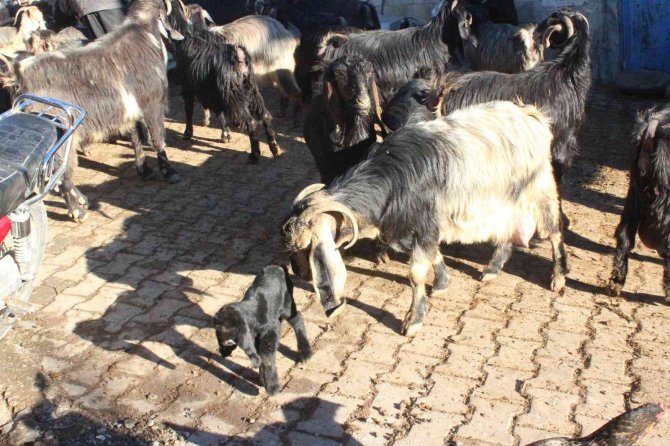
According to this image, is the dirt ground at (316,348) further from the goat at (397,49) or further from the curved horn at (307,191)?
the goat at (397,49)

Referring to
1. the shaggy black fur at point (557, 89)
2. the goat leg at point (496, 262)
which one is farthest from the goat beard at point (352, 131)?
the goat leg at point (496, 262)

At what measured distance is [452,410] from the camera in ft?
15.5

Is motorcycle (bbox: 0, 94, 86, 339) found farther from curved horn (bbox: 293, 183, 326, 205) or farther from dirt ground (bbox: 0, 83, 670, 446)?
curved horn (bbox: 293, 183, 326, 205)

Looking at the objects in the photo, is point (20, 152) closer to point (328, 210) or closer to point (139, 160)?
point (328, 210)

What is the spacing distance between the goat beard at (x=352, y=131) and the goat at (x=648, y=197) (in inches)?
81.7

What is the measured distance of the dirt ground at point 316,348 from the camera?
15.3ft

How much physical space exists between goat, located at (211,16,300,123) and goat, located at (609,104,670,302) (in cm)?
499

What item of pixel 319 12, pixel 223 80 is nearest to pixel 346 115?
pixel 223 80

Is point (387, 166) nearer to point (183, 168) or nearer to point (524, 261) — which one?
point (524, 261)

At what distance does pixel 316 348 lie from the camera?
17.7 ft

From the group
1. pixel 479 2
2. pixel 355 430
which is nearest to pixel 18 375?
pixel 355 430

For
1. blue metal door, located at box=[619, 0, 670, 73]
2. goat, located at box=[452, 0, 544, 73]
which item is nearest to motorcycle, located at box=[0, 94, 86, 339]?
goat, located at box=[452, 0, 544, 73]

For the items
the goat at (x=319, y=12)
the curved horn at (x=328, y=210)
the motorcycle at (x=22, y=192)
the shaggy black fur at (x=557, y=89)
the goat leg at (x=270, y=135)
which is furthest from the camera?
the goat at (x=319, y=12)

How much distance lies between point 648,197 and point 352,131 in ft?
7.65
